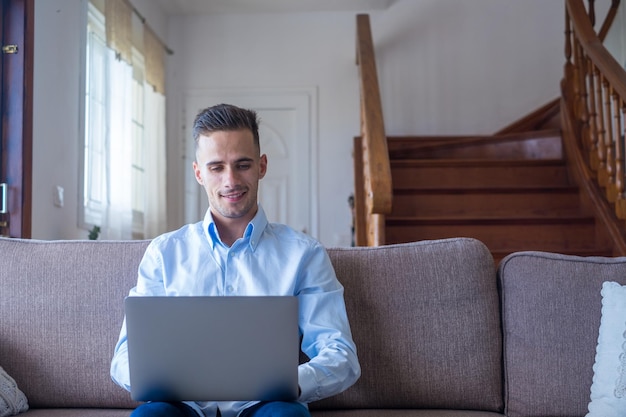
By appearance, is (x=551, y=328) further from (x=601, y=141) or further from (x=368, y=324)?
(x=601, y=141)

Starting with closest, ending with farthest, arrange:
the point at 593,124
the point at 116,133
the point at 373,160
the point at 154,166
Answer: the point at 373,160, the point at 593,124, the point at 116,133, the point at 154,166

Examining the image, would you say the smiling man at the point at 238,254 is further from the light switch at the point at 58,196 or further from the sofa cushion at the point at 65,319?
the light switch at the point at 58,196

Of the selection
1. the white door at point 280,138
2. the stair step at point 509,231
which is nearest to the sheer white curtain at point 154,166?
the white door at point 280,138

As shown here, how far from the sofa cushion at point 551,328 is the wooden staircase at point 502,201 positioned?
2.00m

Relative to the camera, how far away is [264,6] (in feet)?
20.3

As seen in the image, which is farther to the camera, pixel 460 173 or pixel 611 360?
pixel 460 173

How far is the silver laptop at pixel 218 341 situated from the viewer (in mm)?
1330

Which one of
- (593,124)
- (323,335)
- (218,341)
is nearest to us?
(218,341)

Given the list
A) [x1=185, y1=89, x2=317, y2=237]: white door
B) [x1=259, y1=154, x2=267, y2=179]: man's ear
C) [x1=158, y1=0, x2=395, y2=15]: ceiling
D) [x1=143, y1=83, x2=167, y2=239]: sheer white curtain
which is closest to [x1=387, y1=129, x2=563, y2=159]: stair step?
[x1=185, y1=89, x2=317, y2=237]: white door

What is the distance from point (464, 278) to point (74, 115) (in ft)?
9.64

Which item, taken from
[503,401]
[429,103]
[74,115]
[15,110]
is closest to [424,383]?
[503,401]

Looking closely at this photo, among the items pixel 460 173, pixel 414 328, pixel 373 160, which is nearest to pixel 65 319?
pixel 414 328

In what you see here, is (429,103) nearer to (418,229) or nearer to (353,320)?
(418,229)

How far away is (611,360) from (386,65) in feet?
15.7
